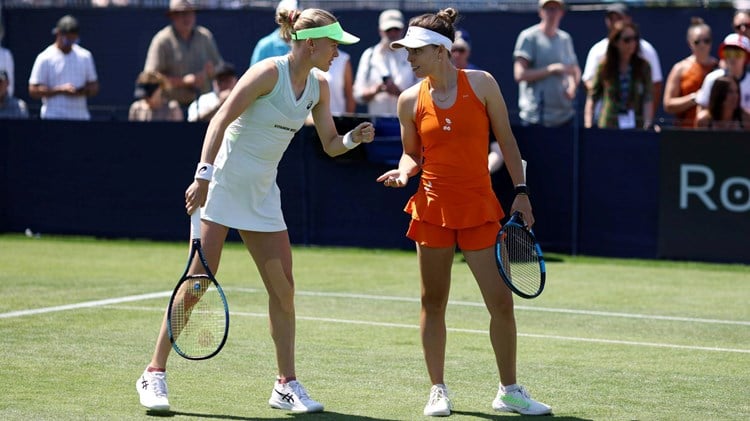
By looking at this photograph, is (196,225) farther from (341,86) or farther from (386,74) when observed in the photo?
(341,86)

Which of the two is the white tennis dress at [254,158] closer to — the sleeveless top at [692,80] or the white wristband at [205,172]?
the white wristband at [205,172]

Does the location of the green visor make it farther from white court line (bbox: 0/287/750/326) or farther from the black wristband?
white court line (bbox: 0/287/750/326)

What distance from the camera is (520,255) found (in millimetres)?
6945

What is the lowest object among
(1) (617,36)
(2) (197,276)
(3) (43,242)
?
(3) (43,242)

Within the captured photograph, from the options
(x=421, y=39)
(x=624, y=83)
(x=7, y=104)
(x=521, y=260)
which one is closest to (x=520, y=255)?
(x=521, y=260)

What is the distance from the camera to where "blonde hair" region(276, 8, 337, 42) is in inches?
269

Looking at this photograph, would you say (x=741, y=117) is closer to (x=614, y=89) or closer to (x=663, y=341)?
(x=614, y=89)

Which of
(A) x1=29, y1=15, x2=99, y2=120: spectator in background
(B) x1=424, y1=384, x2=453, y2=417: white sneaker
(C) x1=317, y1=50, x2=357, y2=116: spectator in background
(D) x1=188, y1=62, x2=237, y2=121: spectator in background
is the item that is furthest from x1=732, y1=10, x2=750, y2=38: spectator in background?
(B) x1=424, y1=384, x2=453, y2=417: white sneaker

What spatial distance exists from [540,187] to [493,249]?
7.44 meters

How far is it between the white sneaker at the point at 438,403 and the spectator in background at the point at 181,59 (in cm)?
968

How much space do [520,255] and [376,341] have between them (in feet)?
8.12

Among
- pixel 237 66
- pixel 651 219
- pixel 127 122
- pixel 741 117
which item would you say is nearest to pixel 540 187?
pixel 651 219

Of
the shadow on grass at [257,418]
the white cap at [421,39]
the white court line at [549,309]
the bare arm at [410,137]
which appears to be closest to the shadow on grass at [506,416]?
the shadow on grass at [257,418]

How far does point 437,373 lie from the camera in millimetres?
6992
